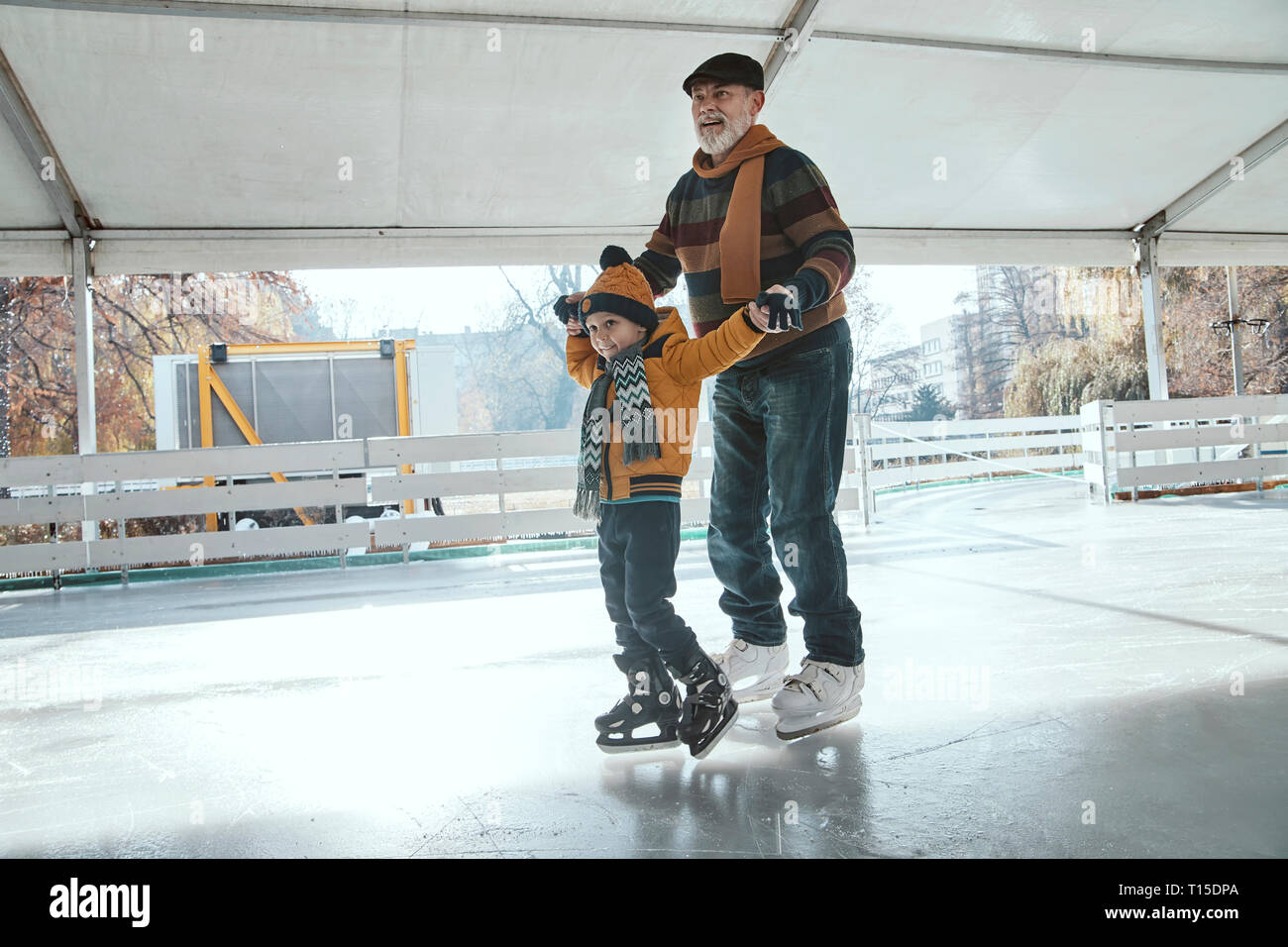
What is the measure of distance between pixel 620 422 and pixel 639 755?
677 mm

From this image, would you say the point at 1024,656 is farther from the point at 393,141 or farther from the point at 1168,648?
the point at 393,141

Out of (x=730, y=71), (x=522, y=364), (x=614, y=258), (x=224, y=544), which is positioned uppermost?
(x=522, y=364)

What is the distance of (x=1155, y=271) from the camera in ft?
28.2

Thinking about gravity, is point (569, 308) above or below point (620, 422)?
above

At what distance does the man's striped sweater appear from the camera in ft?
6.05

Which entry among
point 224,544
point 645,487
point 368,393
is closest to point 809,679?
point 645,487

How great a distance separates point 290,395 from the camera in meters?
8.81

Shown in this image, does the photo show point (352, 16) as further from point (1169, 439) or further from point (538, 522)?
point (1169, 439)

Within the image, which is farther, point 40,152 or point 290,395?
point 290,395

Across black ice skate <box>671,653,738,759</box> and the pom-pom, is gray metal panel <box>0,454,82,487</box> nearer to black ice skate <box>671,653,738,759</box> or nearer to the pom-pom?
the pom-pom

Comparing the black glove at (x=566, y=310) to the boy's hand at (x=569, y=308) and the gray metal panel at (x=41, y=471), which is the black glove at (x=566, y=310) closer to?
the boy's hand at (x=569, y=308)

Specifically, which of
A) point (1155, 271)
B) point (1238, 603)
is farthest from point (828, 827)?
point (1155, 271)

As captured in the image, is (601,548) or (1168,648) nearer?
(601,548)
